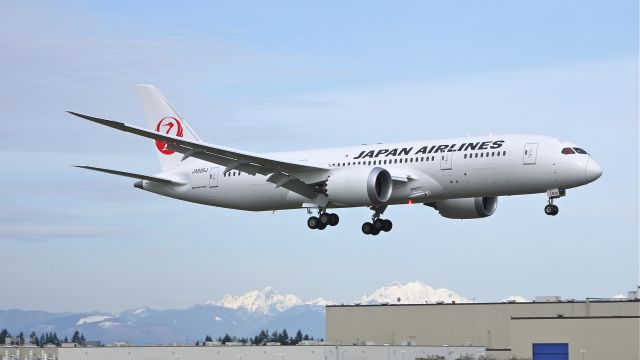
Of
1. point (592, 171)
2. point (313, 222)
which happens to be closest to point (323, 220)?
point (313, 222)

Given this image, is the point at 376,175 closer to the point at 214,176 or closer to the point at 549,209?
the point at 549,209

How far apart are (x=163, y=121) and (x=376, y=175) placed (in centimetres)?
2148

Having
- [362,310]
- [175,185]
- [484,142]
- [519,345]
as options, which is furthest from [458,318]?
[484,142]

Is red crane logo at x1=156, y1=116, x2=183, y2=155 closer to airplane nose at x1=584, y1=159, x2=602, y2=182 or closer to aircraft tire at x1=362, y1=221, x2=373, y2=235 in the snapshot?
aircraft tire at x1=362, y1=221, x2=373, y2=235

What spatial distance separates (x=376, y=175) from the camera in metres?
66.8

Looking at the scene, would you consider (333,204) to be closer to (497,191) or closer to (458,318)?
(497,191)

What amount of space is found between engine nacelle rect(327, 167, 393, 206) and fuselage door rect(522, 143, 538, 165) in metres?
7.93

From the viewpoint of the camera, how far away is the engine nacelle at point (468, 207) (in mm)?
74375

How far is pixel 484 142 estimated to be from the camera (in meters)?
65.5

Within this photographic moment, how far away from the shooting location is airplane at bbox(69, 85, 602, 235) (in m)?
63.6

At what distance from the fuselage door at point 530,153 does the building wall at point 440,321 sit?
4523 centimetres

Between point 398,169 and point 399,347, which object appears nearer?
point 398,169

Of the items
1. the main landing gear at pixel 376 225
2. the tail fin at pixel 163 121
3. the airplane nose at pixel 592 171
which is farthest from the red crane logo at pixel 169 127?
the airplane nose at pixel 592 171

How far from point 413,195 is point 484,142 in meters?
5.04
